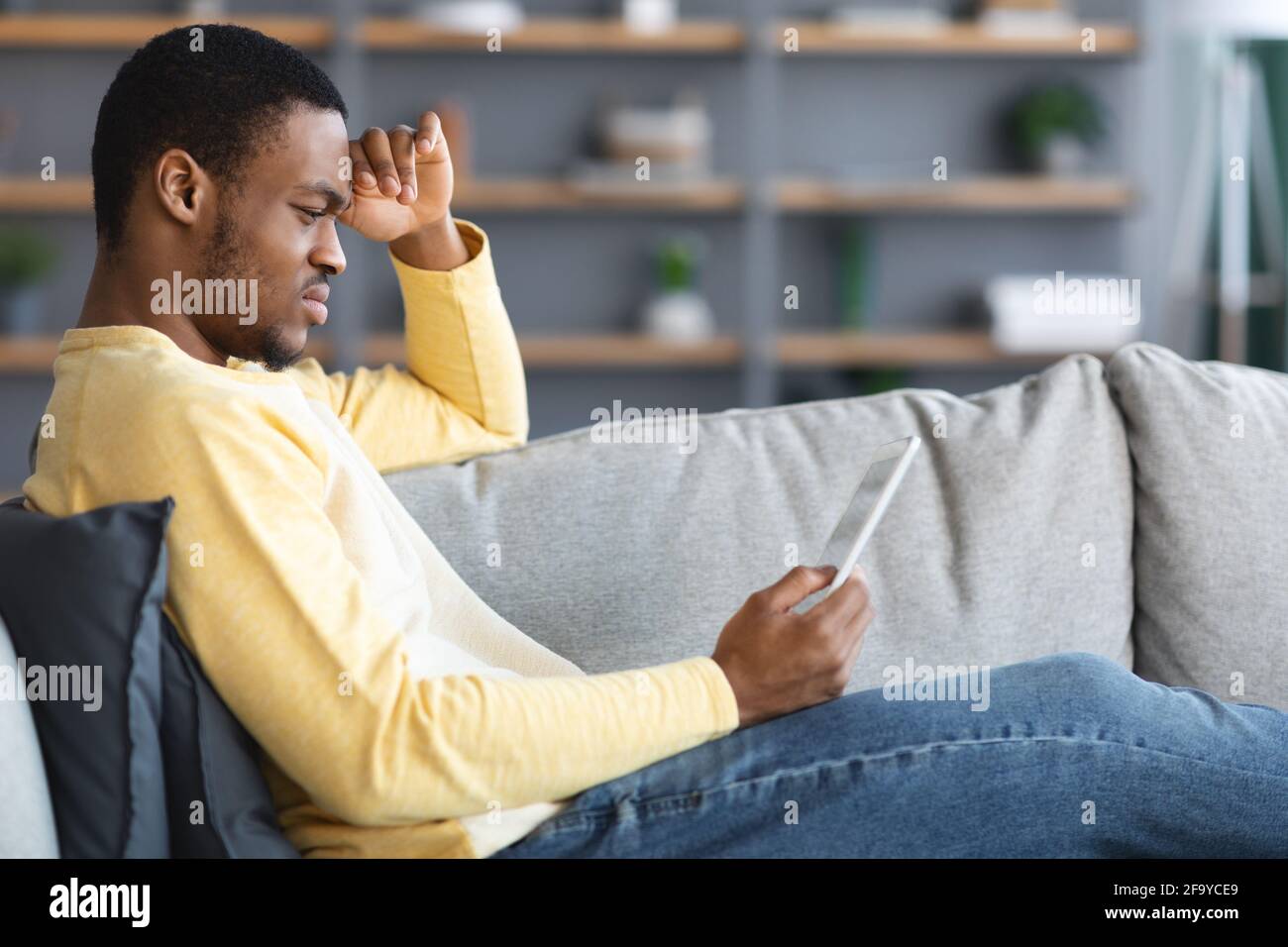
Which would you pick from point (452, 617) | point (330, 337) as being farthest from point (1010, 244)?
point (452, 617)

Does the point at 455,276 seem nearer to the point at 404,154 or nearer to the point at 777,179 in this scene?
the point at 404,154

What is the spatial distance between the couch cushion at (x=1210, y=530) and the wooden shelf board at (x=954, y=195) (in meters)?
2.48

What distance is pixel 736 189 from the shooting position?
3.86m

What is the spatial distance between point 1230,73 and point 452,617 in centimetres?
346

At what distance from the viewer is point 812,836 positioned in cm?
97

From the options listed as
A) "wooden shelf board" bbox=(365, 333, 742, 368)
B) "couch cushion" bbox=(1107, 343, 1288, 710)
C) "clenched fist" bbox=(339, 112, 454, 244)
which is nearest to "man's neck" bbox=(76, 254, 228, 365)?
"clenched fist" bbox=(339, 112, 454, 244)

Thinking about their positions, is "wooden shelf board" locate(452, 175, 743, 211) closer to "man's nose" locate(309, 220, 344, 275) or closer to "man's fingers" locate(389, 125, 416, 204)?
"man's fingers" locate(389, 125, 416, 204)

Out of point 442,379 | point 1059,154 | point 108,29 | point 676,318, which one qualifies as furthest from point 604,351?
point 442,379

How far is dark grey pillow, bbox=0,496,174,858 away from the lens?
2.90 feet

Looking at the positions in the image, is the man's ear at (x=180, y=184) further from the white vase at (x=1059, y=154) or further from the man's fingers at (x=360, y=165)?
the white vase at (x=1059, y=154)

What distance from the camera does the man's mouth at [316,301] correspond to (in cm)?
109

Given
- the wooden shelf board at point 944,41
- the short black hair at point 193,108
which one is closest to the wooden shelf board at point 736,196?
the wooden shelf board at point 944,41

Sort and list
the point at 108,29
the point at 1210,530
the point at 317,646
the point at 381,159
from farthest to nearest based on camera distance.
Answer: the point at 108,29 → the point at 1210,530 → the point at 381,159 → the point at 317,646

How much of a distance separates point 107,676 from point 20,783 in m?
0.09
